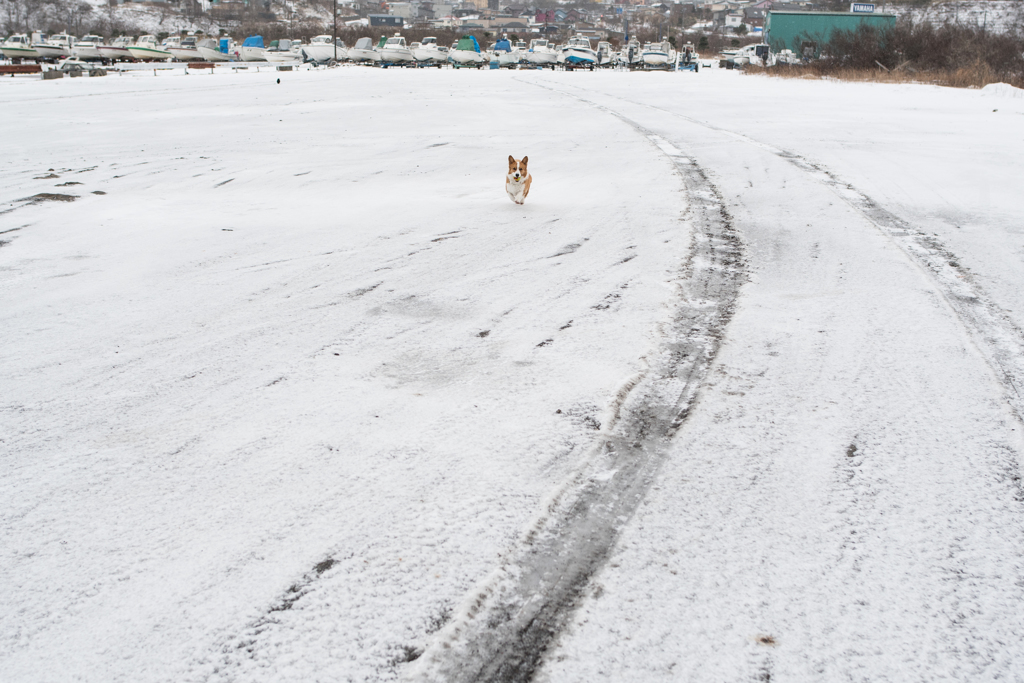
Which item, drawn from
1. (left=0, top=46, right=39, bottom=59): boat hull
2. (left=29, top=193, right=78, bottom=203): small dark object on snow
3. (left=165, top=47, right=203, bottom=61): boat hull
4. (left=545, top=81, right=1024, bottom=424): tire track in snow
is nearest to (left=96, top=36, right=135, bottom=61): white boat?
(left=0, top=46, right=39, bottom=59): boat hull

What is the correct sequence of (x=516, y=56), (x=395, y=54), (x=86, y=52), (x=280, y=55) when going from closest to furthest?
(x=86, y=52) < (x=395, y=54) < (x=280, y=55) < (x=516, y=56)

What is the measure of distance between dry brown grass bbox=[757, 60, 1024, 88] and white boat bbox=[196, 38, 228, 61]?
1359 inches

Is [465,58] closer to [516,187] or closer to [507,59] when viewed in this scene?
[507,59]

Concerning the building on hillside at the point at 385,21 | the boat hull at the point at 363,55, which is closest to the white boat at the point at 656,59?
the boat hull at the point at 363,55

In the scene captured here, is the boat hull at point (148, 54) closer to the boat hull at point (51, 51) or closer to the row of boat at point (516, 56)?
the boat hull at point (51, 51)

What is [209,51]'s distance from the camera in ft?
150

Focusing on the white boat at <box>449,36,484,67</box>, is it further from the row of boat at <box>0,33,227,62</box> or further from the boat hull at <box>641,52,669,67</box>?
the row of boat at <box>0,33,227,62</box>

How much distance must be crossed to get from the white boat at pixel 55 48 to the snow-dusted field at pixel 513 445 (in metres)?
40.8

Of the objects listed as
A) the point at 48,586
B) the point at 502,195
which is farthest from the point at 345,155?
the point at 48,586

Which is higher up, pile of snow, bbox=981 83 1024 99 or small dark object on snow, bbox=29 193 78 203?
pile of snow, bbox=981 83 1024 99

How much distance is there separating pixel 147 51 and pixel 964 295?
46267mm

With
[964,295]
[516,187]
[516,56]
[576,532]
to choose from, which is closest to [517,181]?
[516,187]

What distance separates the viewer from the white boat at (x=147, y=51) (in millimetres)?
39625

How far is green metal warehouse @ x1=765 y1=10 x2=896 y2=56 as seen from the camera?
122ft
